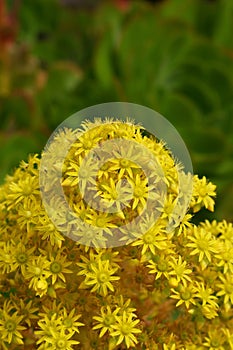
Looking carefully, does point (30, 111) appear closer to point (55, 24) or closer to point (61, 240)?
point (55, 24)

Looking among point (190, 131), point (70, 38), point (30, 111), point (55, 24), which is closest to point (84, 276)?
point (190, 131)

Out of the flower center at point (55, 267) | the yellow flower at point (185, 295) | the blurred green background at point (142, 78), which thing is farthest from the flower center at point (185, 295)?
the blurred green background at point (142, 78)

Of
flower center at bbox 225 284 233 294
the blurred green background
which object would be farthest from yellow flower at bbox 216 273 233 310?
the blurred green background

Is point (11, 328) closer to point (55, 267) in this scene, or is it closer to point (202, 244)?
point (55, 267)

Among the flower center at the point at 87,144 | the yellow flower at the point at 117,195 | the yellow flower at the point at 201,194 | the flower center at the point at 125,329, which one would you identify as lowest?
the flower center at the point at 125,329

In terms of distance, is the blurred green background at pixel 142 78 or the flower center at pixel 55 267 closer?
the flower center at pixel 55 267

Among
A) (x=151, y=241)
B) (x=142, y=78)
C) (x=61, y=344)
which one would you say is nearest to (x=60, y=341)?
(x=61, y=344)

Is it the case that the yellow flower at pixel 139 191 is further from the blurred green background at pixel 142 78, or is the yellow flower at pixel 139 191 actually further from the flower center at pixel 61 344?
the blurred green background at pixel 142 78
